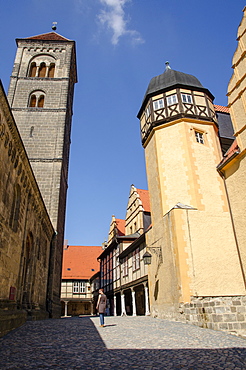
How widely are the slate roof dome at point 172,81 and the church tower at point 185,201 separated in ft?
0.20

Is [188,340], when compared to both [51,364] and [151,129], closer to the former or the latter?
[51,364]

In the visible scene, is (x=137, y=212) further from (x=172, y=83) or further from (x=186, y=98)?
(x=172, y=83)

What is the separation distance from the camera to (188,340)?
20.5 feet

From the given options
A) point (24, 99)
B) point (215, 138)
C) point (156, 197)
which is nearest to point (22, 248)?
point (156, 197)

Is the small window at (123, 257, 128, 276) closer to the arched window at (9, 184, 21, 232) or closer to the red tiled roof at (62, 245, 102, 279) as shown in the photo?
the arched window at (9, 184, 21, 232)

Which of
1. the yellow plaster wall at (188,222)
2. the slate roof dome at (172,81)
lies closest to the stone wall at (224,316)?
the yellow plaster wall at (188,222)

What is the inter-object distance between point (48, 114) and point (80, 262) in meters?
25.7

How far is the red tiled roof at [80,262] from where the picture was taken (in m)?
38.3

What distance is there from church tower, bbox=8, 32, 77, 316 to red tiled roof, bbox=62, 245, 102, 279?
17876 mm

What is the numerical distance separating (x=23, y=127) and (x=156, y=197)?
12.3 m

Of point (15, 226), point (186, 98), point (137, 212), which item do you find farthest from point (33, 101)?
point (15, 226)

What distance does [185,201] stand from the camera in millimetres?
14312

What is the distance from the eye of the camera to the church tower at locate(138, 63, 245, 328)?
40.5 ft

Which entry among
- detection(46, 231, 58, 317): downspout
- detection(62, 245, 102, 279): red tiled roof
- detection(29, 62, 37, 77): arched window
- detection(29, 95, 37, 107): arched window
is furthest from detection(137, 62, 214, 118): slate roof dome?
detection(62, 245, 102, 279): red tiled roof
